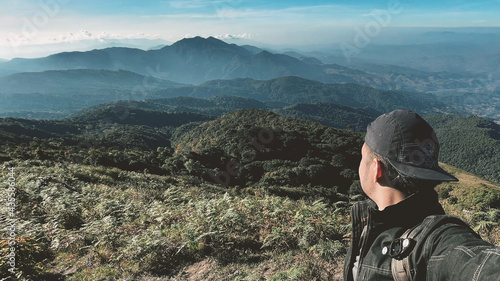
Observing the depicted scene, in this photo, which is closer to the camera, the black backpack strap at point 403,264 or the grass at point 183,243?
the black backpack strap at point 403,264

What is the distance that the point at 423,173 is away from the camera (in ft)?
5.70

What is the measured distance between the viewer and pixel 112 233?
6.99 metres

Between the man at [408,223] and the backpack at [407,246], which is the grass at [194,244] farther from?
the backpack at [407,246]

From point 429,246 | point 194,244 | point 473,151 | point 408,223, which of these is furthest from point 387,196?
point 473,151

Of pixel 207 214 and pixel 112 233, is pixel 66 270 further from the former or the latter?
pixel 207 214

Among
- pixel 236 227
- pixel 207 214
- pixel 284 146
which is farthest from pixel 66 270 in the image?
pixel 284 146

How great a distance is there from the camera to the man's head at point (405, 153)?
5.82ft

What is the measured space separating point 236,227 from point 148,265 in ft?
7.28

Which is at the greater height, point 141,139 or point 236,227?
point 236,227

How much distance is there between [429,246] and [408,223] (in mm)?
281

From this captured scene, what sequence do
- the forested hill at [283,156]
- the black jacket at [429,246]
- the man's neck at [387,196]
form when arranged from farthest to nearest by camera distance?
the forested hill at [283,156] → the man's neck at [387,196] → the black jacket at [429,246]

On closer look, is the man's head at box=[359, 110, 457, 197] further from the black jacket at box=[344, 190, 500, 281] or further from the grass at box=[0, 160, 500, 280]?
the grass at box=[0, 160, 500, 280]

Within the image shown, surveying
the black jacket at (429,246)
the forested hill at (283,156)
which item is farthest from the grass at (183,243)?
the forested hill at (283,156)

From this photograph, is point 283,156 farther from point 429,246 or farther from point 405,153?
point 429,246
